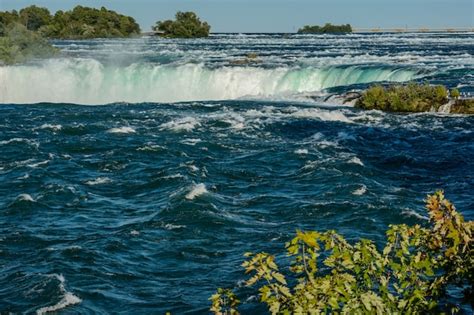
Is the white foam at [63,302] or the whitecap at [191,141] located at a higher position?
the whitecap at [191,141]

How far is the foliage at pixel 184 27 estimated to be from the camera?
5084 inches

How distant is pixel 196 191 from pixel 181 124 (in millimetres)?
10989

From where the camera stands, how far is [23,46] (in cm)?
6200

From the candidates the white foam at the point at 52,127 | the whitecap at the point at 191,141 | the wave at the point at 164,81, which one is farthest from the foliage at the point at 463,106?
the white foam at the point at 52,127

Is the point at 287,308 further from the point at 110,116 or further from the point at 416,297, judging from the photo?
the point at 110,116

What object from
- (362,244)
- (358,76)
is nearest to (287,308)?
(362,244)

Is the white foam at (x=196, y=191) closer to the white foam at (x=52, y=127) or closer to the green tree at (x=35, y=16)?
the white foam at (x=52, y=127)

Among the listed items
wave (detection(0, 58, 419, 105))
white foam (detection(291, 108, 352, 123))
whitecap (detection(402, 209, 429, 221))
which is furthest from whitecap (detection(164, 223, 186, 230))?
wave (detection(0, 58, 419, 105))

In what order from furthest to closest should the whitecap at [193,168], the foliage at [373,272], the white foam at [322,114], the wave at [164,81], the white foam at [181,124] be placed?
the wave at [164,81]
the white foam at [322,114]
the white foam at [181,124]
the whitecap at [193,168]
the foliage at [373,272]

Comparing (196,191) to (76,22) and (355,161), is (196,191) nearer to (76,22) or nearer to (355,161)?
(355,161)

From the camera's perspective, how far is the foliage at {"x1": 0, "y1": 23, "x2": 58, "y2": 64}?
56031mm

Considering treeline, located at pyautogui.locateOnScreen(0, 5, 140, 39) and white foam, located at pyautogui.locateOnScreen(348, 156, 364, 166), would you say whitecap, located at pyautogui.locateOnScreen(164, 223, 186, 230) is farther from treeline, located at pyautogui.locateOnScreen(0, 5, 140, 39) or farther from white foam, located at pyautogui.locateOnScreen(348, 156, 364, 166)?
treeline, located at pyautogui.locateOnScreen(0, 5, 140, 39)

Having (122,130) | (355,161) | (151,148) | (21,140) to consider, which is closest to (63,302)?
(355,161)

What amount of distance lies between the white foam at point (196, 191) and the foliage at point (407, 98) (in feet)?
49.9
